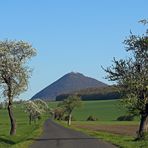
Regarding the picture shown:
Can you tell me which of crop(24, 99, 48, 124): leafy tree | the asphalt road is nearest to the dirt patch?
crop(24, 99, 48, 124): leafy tree

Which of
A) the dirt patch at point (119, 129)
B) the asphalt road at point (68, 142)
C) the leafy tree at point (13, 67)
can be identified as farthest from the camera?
the dirt patch at point (119, 129)

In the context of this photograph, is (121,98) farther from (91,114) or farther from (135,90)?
(91,114)

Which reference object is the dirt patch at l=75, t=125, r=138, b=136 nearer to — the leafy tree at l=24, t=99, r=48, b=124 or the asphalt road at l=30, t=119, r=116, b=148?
the leafy tree at l=24, t=99, r=48, b=124

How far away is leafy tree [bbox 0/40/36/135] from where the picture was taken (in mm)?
55812

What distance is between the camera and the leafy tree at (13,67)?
55.8 meters

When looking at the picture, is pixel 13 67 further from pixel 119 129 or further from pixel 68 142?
pixel 119 129

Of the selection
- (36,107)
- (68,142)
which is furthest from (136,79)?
(36,107)

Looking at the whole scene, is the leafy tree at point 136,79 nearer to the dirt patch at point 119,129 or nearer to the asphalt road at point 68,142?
the asphalt road at point 68,142

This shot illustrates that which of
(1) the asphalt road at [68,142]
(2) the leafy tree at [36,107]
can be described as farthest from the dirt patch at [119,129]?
(1) the asphalt road at [68,142]

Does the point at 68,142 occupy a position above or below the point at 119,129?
below

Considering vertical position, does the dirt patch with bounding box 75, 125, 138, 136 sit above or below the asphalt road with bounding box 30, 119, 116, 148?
above

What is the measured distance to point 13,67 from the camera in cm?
5591

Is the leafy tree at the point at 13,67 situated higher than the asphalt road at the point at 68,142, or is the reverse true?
the leafy tree at the point at 13,67

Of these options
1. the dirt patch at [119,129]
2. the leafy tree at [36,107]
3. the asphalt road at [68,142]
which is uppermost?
the leafy tree at [36,107]
